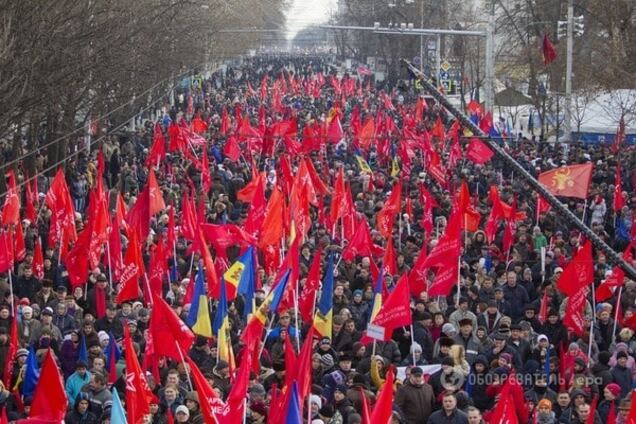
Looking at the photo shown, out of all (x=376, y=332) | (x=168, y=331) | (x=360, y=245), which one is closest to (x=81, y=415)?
(x=168, y=331)

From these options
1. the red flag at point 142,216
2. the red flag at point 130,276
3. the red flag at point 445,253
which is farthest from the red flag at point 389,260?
the red flag at point 142,216

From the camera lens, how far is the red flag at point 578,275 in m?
16.7

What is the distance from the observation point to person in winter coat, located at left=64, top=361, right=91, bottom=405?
13852mm

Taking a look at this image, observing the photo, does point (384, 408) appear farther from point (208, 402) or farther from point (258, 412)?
point (258, 412)

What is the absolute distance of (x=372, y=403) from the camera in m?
13.1

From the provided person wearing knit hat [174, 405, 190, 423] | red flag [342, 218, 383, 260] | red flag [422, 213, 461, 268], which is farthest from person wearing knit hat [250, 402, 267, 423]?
red flag [342, 218, 383, 260]

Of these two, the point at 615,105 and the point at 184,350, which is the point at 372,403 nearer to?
the point at 184,350

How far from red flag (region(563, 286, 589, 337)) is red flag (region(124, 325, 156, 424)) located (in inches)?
215

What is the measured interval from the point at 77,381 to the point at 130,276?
11.1ft

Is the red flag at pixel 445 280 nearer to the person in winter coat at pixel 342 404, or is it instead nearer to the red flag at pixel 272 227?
the red flag at pixel 272 227

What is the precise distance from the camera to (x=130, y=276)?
17.2 meters

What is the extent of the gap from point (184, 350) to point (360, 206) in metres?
12.2

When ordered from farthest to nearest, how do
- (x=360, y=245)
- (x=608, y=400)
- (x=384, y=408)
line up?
1. (x=360, y=245)
2. (x=608, y=400)
3. (x=384, y=408)

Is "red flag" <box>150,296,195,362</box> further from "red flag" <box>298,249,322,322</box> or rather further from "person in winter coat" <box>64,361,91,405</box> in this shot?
"red flag" <box>298,249,322,322</box>
